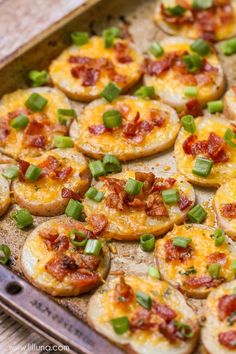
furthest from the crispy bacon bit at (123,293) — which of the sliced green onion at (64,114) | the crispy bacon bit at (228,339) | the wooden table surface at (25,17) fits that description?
the wooden table surface at (25,17)

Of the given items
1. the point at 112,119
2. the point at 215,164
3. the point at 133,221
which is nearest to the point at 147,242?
the point at 133,221

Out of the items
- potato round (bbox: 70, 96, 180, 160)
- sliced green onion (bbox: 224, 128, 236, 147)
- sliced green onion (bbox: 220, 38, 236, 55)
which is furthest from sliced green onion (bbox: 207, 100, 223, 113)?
sliced green onion (bbox: 220, 38, 236, 55)

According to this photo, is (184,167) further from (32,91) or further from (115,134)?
(32,91)

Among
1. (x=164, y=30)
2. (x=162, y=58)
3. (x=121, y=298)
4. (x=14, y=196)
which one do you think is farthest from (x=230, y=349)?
(x=164, y=30)

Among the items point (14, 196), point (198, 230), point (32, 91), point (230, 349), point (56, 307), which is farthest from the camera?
point (32, 91)

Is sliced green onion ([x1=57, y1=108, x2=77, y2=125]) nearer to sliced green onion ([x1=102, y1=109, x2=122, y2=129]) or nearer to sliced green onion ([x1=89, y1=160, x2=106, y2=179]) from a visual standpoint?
sliced green onion ([x1=102, y1=109, x2=122, y2=129])

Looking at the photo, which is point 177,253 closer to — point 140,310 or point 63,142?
point 140,310
